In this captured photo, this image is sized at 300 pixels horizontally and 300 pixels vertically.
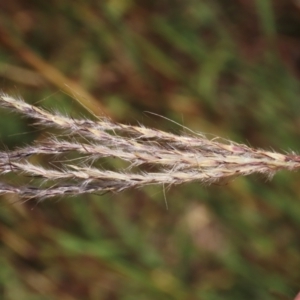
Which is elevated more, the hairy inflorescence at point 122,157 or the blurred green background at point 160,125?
the hairy inflorescence at point 122,157

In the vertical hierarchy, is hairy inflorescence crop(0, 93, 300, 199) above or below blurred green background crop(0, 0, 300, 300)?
above

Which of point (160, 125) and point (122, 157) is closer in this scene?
point (122, 157)

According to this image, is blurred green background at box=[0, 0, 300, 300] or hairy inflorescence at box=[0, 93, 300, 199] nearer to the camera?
hairy inflorescence at box=[0, 93, 300, 199]

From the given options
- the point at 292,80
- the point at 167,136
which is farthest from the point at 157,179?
the point at 292,80

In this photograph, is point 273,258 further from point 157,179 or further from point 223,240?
point 157,179

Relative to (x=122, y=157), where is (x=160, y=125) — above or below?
below
